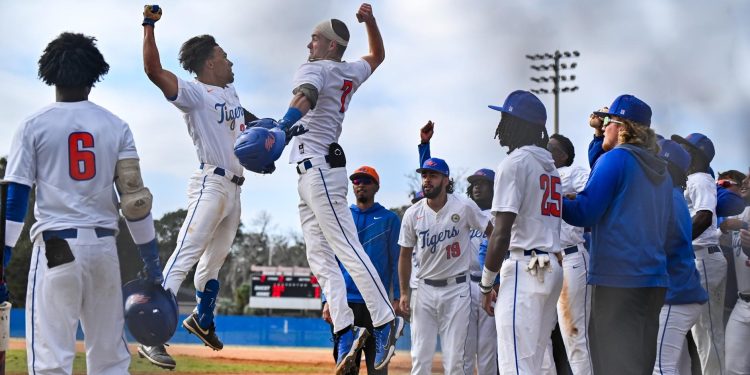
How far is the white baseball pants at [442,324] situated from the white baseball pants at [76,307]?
401 centimetres

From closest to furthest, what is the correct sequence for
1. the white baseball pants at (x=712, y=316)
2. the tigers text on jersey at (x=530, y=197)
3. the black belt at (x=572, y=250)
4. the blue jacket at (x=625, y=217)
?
the blue jacket at (x=625, y=217)
the tigers text on jersey at (x=530, y=197)
the white baseball pants at (x=712, y=316)
the black belt at (x=572, y=250)

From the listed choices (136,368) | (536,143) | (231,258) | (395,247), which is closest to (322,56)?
(536,143)

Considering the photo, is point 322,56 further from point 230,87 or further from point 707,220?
point 707,220

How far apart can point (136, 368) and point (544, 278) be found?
14155 mm

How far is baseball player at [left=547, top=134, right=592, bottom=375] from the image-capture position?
7.16 metres

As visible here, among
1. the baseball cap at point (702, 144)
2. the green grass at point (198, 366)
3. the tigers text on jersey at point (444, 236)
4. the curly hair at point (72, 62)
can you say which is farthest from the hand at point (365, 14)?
the green grass at point (198, 366)

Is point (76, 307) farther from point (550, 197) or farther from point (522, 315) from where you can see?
point (550, 197)

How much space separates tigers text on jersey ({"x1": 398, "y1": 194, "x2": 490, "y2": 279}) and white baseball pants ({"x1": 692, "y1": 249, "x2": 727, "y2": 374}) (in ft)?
6.93

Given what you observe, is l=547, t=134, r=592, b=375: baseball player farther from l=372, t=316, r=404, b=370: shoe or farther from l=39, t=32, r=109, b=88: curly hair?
l=39, t=32, r=109, b=88: curly hair

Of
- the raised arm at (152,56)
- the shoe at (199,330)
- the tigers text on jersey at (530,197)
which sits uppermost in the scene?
the raised arm at (152,56)

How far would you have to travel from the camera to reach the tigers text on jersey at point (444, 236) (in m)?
8.55

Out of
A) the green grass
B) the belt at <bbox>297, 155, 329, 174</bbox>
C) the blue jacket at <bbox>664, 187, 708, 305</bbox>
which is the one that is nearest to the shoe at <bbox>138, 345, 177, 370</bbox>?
the belt at <bbox>297, 155, 329, 174</bbox>

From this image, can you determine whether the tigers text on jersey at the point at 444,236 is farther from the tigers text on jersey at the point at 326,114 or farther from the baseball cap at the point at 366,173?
the tigers text on jersey at the point at 326,114

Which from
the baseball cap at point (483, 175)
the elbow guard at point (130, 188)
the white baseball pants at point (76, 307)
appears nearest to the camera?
the white baseball pants at point (76, 307)
